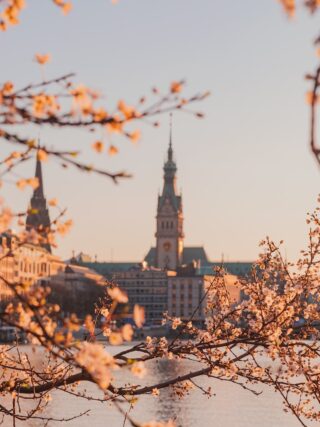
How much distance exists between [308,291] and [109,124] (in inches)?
282

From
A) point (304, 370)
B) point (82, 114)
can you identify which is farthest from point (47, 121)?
point (304, 370)

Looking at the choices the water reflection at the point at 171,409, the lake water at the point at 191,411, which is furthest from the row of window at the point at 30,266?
the water reflection at the point at 171,409

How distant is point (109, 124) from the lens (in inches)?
205

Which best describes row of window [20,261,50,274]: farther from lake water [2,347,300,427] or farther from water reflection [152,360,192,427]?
water reflection [152,360,192,427]

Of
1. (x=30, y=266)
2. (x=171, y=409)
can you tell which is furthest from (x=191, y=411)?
(x=30, y=266)

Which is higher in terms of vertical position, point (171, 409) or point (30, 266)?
point (30, 266)

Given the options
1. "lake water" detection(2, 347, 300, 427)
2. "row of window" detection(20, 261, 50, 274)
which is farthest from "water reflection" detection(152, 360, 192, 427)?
"row of window" detection(20, 261, 50, 274)

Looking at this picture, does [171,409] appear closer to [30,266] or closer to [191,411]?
[191,411]

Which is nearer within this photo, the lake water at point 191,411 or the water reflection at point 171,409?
the lake water at point 191,411

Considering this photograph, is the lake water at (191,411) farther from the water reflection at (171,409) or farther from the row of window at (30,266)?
the row of window at (30,266)

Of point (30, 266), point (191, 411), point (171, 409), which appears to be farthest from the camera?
point (30, 266)

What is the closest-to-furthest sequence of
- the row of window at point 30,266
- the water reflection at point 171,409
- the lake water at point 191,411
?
1. the row of window at point 30,266
2. the lake water at point 191,411
3. the water reflection at point 171,409

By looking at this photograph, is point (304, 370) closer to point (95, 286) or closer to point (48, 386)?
point (48, 386)

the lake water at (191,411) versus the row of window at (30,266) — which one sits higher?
the row of window at (30,266)
